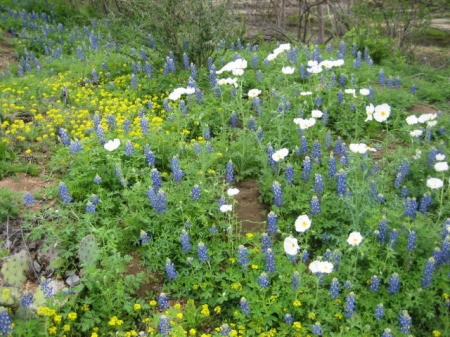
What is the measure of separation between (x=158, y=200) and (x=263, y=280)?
1.16 metres

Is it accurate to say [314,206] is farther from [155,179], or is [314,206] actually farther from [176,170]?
[155,179]

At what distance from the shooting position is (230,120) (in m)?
6.24

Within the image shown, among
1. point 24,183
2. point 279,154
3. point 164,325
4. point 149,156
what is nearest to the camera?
point 164,325

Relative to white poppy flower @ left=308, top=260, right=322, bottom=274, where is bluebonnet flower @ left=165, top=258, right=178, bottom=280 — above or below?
below

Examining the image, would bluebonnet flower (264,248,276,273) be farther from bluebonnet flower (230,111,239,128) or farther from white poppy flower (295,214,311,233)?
bluebonnet flower (230,111,239,128)

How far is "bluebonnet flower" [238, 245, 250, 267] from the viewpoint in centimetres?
403

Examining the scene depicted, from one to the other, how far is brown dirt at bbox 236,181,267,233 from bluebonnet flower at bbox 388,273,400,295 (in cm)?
115

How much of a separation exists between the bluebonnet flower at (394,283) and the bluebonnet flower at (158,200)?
6.36 ft

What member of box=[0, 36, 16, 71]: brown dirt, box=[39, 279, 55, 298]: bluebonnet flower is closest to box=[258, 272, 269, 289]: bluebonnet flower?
box=[39, 279, 55, 298]: bluebonnet flower

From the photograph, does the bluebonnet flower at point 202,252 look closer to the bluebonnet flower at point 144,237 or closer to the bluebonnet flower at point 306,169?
the bluebonnet flower at point 144,237

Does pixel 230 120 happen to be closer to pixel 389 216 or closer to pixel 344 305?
pixel 389 216

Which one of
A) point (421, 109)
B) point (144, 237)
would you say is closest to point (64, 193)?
point (144, 237)

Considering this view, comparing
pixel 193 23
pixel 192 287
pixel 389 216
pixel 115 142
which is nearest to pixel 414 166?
pixel 389 216

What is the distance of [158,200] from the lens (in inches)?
174
